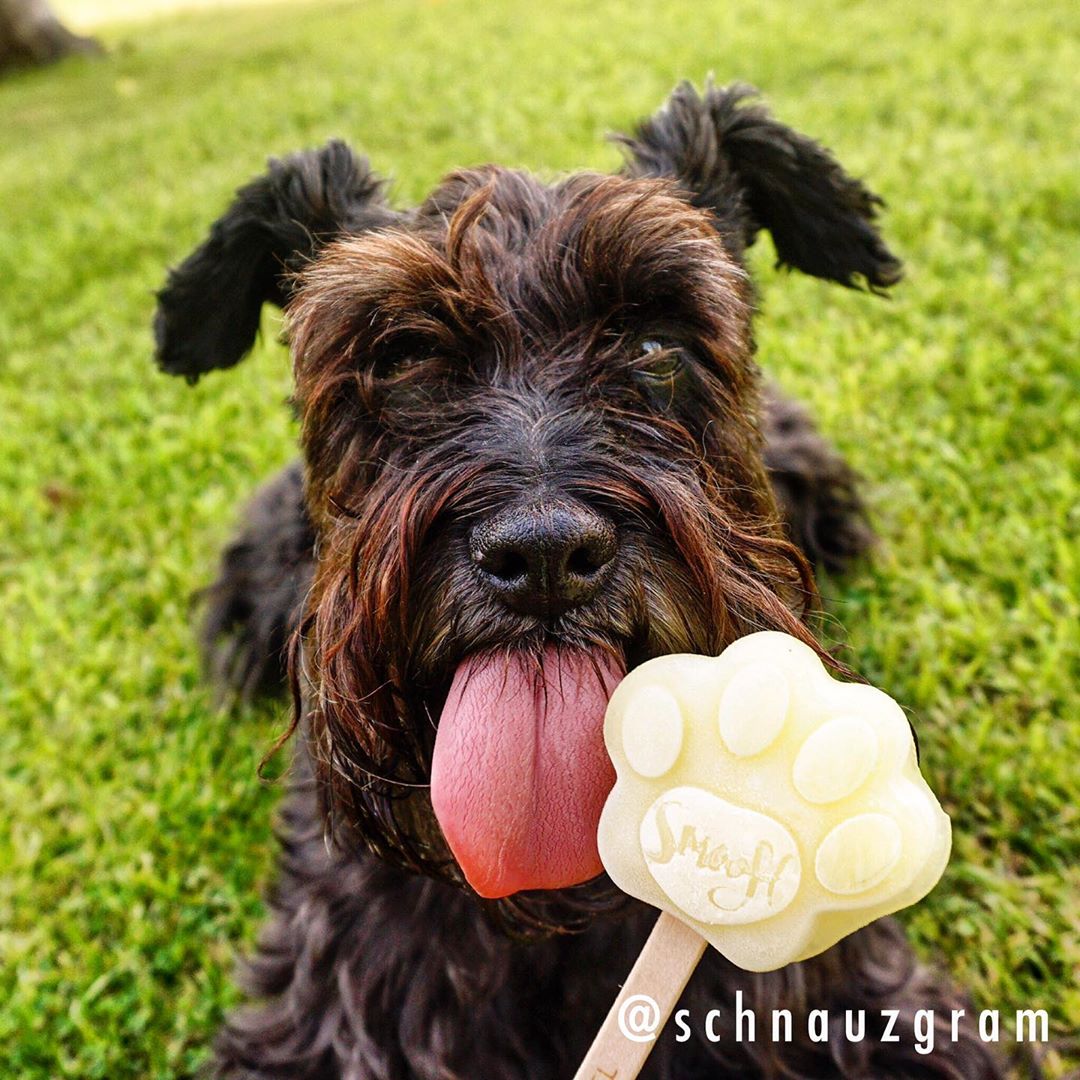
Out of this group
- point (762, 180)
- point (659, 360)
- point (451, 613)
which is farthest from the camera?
point (762, 180)

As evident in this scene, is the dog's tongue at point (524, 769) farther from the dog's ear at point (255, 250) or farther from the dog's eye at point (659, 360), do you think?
the dog's ear at point (255, 250)

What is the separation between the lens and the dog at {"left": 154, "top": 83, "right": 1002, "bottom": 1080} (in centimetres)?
202

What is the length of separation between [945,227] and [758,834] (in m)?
5.26

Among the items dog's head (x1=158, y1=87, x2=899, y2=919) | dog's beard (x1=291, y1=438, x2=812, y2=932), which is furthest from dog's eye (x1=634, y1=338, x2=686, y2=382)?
dog's beard (x1=291, y1=438, x2=812, y2=932)

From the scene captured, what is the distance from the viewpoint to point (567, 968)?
2762mm

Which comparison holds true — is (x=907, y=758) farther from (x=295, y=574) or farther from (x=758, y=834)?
(x=295, y=574)

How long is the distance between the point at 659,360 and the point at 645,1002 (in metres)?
1.32

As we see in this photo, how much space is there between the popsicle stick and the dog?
244mm

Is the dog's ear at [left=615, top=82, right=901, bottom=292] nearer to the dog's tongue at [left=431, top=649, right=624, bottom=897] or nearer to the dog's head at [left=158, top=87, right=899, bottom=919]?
the dog's head at [left=158, top=87, right=899, bottom=919]

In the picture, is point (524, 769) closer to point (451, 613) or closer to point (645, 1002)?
point (451, 613)

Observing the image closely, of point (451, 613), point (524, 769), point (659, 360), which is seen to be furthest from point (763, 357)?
point (524, 769)

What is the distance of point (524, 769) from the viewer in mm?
1998

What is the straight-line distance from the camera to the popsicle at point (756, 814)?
5.65ft

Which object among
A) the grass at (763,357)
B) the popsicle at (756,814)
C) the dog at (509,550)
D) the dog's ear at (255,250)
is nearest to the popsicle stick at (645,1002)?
the popsicle at (756,814)
